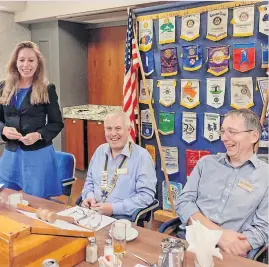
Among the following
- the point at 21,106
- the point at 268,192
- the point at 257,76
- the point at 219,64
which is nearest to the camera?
the point at 268,192

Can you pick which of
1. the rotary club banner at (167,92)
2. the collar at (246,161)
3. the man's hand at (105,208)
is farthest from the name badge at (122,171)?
the rotary club banner at (167,92)

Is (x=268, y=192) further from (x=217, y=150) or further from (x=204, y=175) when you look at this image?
(x=217, y=150)

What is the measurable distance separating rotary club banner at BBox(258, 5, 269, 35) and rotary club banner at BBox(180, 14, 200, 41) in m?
0.52

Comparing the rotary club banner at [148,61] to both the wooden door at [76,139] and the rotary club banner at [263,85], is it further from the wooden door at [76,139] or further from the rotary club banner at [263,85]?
the wooden door at [76,139]

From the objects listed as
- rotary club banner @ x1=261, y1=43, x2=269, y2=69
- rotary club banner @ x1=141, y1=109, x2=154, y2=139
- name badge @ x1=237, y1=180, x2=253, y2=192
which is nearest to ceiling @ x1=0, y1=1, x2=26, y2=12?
rotary club banner @ x1=141, y1=109, x2=154, y2=139

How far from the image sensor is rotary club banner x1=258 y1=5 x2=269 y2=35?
8.48 feet

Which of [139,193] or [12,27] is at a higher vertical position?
[12,27]

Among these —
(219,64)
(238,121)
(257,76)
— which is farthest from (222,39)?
(238,121)

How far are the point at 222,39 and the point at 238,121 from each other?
1.33 m

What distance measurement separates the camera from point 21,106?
229 centimetres

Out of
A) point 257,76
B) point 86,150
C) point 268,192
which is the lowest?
point 86,150

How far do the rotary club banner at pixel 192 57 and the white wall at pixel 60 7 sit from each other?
0.75 meters

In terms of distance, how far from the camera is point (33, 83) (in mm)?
2330

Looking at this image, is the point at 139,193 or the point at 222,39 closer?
the point at 139,193
